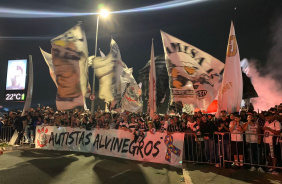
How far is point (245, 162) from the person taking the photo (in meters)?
7.04

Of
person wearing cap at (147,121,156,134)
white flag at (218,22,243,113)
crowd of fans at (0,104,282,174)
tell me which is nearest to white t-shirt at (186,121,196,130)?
crowd of fans at (0,104,282,174)

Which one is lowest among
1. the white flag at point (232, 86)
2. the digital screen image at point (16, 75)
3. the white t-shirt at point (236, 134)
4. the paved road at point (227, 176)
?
the paved road at point (227, 176)

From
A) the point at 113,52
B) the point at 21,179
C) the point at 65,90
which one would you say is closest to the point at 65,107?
the point at 65,90

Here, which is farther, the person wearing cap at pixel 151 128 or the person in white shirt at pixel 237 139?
the person wearing cap at pixel 151 128

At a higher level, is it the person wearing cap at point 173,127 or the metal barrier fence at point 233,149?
the person wearing cap at point 173,127

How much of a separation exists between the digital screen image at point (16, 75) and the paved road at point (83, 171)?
37.2 ft

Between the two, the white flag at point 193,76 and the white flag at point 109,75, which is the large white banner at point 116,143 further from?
the white flag at point 109,75

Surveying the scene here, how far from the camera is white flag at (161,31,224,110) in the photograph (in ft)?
31.7

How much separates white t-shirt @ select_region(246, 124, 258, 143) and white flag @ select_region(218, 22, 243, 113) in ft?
2.87

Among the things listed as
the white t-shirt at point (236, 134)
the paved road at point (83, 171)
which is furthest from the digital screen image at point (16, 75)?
the white t-shirt at point (236, 134)

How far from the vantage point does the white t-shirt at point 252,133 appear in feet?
22.5

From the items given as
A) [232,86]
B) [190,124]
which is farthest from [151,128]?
[232,86]

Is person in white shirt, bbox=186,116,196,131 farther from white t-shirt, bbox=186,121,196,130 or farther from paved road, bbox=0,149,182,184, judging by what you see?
paved road, bbox=0,149,182,184

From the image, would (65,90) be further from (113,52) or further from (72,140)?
(113,52)
